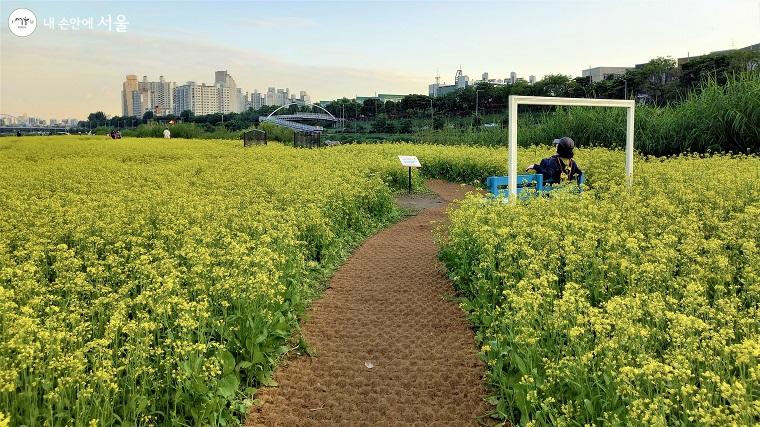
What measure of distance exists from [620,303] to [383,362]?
208 cm

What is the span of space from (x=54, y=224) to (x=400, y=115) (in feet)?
203

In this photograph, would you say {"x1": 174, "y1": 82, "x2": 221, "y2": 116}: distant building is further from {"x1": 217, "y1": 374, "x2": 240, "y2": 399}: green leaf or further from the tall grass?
{"x1": 217, "y1": 374, "x2": 240, "y2": 399}: green leaf

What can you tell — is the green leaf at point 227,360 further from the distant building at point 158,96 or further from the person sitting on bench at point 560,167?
the distant building at point 158,96

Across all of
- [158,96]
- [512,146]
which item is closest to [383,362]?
[512,146]

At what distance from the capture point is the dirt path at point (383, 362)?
4.24 m

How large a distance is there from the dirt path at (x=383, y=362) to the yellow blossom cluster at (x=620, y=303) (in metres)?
0.27

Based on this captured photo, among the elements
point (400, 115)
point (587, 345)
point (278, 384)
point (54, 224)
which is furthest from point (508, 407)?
point (400, 115)

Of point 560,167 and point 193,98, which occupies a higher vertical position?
point 193,98

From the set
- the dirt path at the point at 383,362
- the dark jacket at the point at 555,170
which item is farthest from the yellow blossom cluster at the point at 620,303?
the dark jacket at the point at 555,170

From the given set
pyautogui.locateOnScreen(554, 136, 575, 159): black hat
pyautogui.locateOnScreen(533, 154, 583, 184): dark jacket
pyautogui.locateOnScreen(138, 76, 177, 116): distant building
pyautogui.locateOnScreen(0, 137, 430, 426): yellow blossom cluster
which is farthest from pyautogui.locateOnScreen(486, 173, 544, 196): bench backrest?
pyautogui.locateOnScreen(138, 76, 177, 116): distant building

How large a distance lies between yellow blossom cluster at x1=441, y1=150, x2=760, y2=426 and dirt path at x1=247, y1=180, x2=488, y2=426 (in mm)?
272

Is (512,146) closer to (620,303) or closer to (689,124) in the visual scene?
(620,303)

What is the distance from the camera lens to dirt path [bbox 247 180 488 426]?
424cm

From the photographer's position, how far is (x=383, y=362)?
5.06 metres
